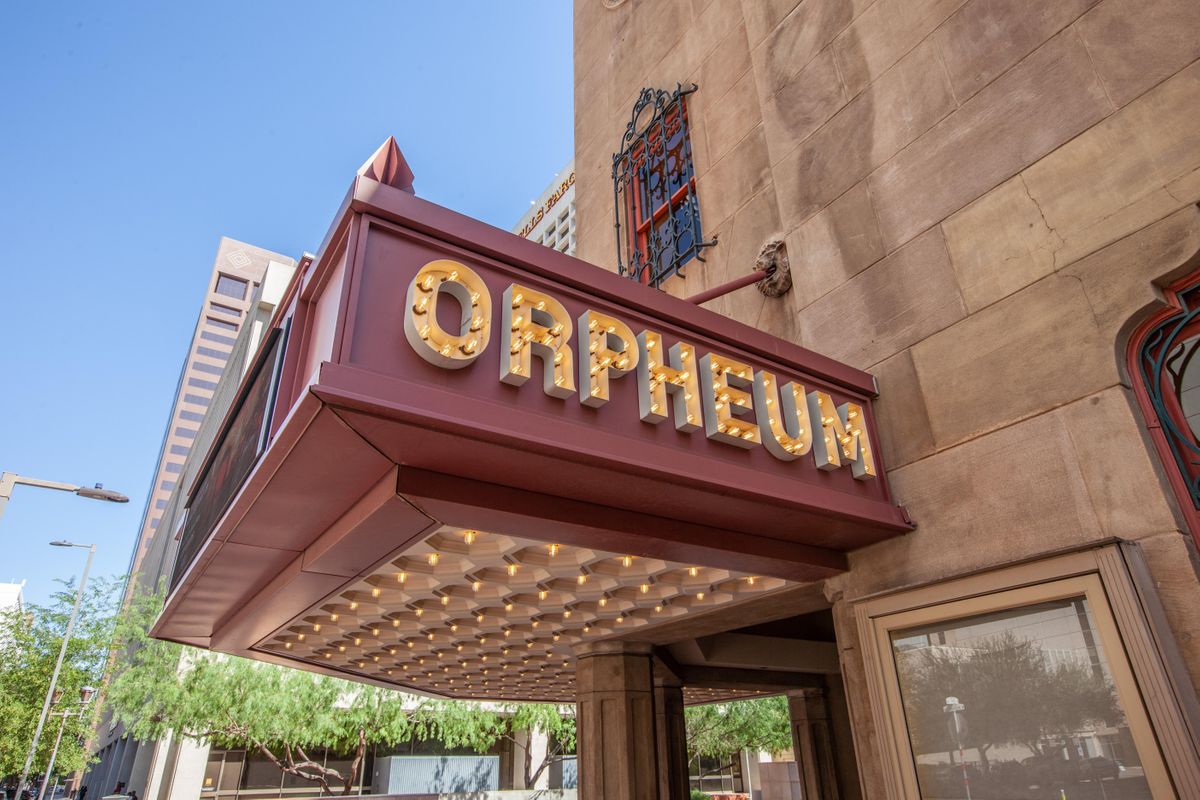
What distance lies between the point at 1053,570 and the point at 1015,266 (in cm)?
283

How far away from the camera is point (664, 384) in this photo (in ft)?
19.3

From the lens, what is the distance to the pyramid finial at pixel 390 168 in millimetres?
5309

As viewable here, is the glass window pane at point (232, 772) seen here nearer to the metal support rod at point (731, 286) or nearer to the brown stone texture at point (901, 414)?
the metal support rod at point (731, 286)

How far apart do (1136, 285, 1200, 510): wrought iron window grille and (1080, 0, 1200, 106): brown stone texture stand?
1971mm

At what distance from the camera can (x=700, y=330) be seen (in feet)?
21.4

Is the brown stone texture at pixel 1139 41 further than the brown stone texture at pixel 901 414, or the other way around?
the brown stone texture at pixel 901 414

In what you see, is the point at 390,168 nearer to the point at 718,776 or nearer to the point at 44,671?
the point at 44,671

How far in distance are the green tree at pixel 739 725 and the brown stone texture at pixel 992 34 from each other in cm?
3161

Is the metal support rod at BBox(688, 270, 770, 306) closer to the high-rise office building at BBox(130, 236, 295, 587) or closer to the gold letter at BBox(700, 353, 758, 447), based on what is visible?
the gold letter at BBox(700, 353, 758, 447)

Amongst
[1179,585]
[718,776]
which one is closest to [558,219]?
[718,776]

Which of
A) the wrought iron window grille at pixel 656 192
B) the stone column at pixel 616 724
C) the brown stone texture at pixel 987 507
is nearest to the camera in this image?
the brown stone texture at pixel 987 507

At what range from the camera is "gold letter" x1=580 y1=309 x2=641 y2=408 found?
5.36 meters

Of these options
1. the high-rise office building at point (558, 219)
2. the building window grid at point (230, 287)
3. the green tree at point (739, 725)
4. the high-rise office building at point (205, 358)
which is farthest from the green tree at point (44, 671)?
the building window grid at point (230, 287)

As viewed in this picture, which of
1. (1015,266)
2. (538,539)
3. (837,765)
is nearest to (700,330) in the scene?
(538,539)
